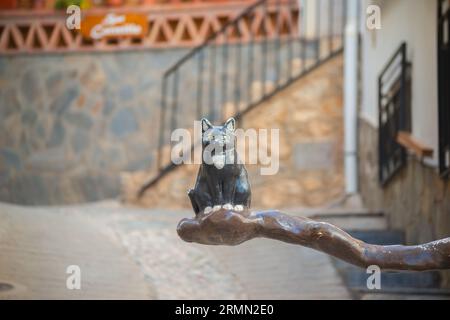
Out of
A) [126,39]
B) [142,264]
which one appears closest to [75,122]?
[126,39]

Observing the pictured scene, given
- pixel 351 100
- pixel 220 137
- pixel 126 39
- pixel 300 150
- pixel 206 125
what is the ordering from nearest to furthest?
pixel 220 137 → pixel 206 125 → pixel 351 100 → pixel 300 150 → pixel 126 39

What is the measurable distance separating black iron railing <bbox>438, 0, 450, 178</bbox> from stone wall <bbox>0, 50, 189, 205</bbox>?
15.0ft

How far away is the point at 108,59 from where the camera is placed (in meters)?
9.56

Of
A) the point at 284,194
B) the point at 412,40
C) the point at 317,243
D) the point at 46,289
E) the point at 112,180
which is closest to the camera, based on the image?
the point at 317,243

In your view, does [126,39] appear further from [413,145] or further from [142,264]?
[413,145]

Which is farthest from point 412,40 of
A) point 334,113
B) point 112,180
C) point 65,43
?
point 65,43

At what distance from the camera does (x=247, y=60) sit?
9.14m

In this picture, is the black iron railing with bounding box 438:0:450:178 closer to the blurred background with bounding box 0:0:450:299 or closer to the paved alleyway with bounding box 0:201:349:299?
the blurred background with bounding box 0:0:450:299

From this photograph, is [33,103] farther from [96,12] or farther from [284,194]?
[284,194]

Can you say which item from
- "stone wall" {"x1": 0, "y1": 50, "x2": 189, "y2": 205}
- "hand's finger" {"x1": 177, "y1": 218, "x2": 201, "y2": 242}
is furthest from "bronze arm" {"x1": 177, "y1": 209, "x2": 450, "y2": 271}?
"stone wall" {"x1": 0, "y1": 50, "x2": 189, "y2": 205}

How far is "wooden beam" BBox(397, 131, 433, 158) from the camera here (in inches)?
215

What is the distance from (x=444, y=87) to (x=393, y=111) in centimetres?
168

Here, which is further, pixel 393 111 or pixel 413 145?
pixel 393 111
